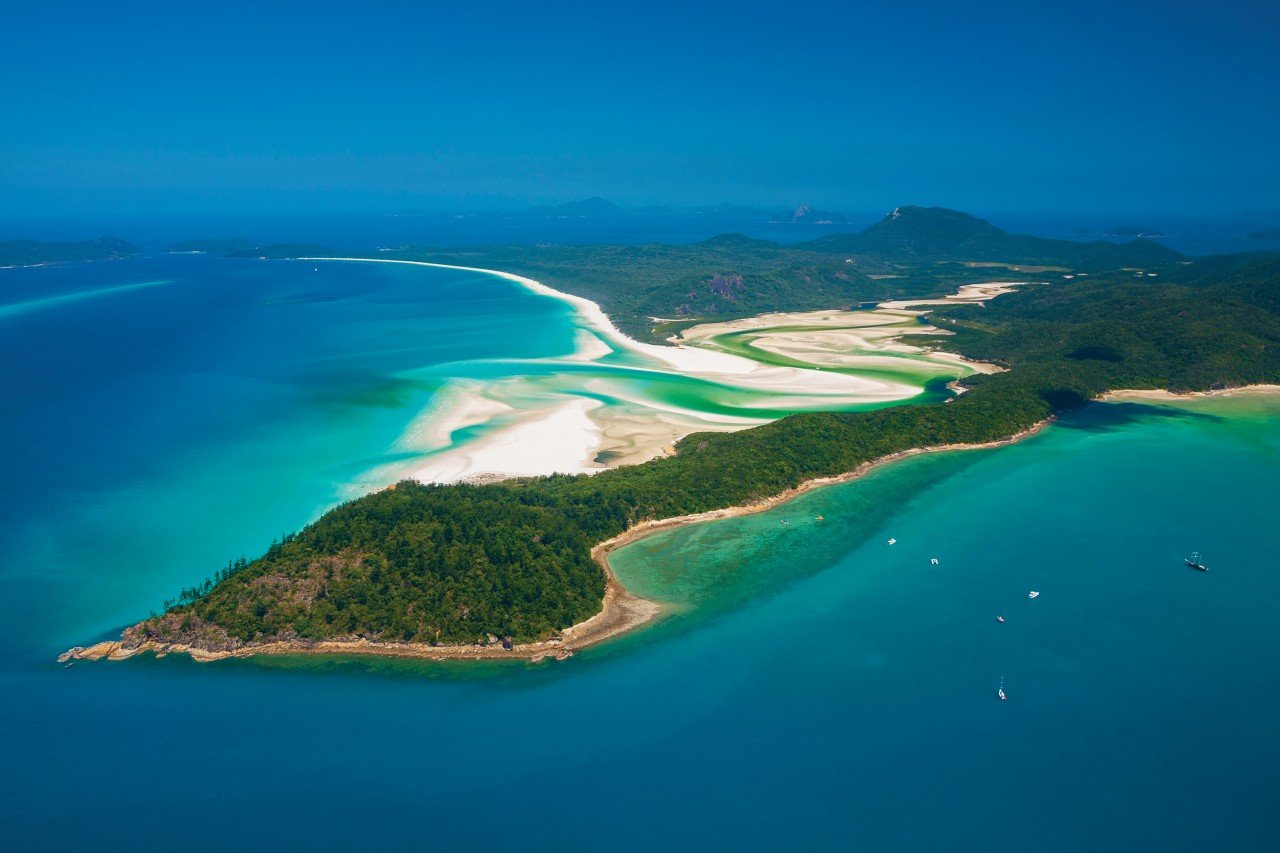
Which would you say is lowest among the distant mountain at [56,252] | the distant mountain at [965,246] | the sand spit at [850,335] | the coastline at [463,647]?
the coastline at [463,647]

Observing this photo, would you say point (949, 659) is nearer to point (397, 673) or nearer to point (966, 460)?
point (397, 673)

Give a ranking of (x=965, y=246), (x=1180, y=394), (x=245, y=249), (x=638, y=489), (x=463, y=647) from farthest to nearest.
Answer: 1. (x=245, y=249)
2. (x=965, y=246)
3. (x=1180, y=394)
4. (x=638, y=489)
5. (x=463, y=647)

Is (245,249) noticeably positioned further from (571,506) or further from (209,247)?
(571,506)

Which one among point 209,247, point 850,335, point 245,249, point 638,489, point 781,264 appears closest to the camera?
point 638,489

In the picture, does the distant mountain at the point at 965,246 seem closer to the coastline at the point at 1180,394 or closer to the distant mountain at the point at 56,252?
the coastline at the point at 1180,394

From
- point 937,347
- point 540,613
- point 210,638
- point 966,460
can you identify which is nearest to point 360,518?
point 210,638

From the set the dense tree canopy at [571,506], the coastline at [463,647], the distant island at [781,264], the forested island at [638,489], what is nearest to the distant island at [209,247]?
the distant island at [781,264]

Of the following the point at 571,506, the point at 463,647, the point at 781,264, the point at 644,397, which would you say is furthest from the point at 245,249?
the point at 463,647
